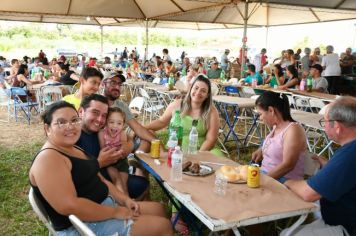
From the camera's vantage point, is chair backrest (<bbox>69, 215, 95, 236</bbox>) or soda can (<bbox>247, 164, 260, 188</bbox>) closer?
chair backrest (<bbox>69, 215, 95, 236</bbox>)

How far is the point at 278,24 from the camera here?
52.9 feet

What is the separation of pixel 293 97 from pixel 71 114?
16.3ft

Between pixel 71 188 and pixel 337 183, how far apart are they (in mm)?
1300

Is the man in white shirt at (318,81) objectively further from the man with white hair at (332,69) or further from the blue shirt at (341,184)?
the blue shirt at (341,184)

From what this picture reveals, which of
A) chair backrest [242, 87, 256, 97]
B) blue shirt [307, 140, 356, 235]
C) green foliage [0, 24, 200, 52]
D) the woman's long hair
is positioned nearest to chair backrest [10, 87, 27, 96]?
chair backrest [242, 87, 256, 97]

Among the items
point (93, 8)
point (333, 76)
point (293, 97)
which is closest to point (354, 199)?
point (293, 97)

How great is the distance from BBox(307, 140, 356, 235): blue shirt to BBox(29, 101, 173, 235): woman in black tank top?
88 centimetres

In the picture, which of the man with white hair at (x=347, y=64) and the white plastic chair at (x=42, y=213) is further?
the man with white hair at (x=347, y=64)

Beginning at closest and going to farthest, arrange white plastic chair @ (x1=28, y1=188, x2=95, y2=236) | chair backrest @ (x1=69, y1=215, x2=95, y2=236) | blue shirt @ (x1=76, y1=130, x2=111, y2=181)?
chair backrest @ (x1=69, y1=215, x2=95, y2=236) → white plastic chair @ (x1=28, y1=188, x2=95, y2=236) → blue shirt @ (x1=76, y1=130, x2=111, y2=181)

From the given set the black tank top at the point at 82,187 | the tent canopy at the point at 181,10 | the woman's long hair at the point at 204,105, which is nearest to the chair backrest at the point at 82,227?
the black tank top at the point at 82,187

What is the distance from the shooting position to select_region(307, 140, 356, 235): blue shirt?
168 cm

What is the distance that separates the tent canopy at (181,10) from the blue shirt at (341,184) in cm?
897

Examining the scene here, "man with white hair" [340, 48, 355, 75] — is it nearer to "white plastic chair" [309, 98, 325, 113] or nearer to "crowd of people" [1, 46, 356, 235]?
"white plastic chair" [309, 98, 325, 113]

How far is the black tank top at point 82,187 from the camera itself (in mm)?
1757
